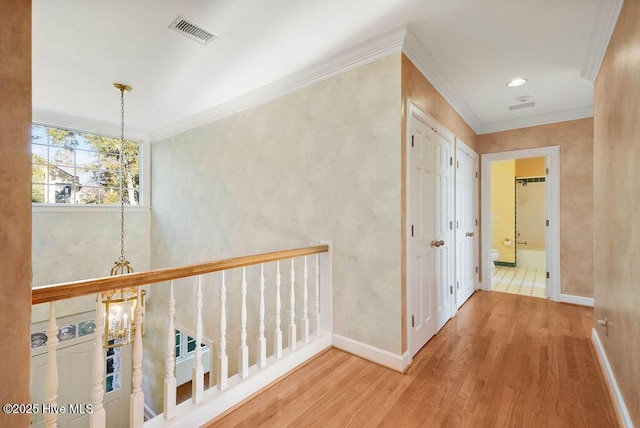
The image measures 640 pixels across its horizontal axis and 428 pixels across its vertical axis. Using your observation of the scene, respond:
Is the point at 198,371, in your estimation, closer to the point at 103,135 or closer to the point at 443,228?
the point at 443,228

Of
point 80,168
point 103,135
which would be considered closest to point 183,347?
point 80,168

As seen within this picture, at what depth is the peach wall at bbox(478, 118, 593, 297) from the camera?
3748 mm

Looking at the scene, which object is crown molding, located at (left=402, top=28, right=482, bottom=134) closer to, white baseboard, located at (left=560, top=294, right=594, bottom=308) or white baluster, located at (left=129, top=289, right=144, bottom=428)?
white baluster, located at (left=129, top=289, right=144, bottom=428)

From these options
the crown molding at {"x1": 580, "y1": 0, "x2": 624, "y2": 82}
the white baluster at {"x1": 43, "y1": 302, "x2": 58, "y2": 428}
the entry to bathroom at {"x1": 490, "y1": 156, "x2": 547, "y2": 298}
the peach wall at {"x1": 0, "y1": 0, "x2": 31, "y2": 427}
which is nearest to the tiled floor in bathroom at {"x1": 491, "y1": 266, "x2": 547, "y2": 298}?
the entry to bathroom at {"x1": 490, "y1": 156, "x2": 547, "y2": 298}

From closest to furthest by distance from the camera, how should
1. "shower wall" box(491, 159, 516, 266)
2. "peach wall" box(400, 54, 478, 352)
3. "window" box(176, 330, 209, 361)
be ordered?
"peach wall" box(400, 54, 478, 352) < "window" box(176, 330, 209, 361) < "shower wall" box(491, 159, 516, 266)

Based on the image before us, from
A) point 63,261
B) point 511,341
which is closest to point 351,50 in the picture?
point 511,341

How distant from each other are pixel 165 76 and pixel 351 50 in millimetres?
1979

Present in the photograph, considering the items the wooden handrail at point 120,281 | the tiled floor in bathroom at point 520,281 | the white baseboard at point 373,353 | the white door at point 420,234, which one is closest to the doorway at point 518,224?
the tiled floor in bathroom at point 520,281

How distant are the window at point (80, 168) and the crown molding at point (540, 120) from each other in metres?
6.06

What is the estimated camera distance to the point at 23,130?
3.53 feet

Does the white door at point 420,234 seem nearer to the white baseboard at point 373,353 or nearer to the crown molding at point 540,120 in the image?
the white baseboard at point 373,353

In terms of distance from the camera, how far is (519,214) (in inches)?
266

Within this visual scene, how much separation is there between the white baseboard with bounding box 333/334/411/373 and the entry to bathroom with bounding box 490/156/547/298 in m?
5.22

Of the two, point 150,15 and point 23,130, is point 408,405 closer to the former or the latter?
point 23,130
